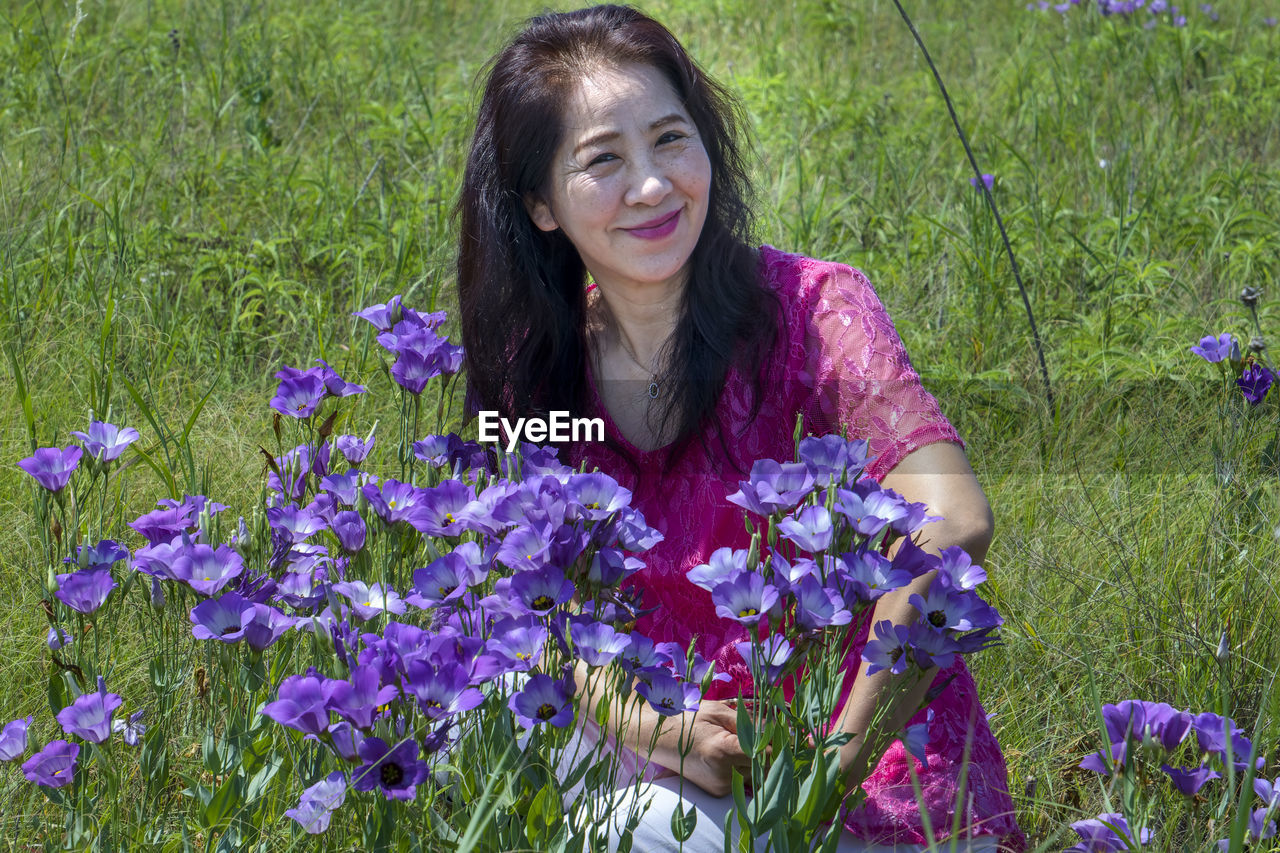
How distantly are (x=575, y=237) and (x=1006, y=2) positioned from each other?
3.98 m

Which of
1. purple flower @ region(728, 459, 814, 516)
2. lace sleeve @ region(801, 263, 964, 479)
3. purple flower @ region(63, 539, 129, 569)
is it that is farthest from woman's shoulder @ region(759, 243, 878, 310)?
purple flower @ region(63, 539, 129, 569)

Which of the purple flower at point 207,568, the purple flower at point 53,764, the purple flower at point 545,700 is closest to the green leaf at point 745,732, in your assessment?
the purple flower at point 545,700

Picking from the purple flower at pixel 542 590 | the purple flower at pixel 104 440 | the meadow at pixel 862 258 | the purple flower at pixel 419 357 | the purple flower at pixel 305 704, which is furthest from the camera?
the meadow at pixel 862 258

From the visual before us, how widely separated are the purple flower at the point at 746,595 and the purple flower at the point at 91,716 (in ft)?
1.88

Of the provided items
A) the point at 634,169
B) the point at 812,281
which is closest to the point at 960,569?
the point at 812,281

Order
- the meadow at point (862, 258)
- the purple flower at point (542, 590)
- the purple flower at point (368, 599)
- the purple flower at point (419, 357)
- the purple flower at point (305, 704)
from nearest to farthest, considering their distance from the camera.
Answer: the purple flower at point (305, 704) < the purple flower at point (542, 590) < the purple flower at point (368, 599) < the purple flower at point (419, 357) < the meadow at point (862, 258)

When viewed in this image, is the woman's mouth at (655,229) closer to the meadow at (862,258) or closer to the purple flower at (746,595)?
the meadow at (862,258)

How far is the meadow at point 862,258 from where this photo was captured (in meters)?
1.88

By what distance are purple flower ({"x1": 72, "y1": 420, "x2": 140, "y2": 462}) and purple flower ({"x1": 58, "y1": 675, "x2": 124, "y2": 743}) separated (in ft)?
1.18

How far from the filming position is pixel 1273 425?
2.26m

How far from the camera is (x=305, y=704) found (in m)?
1.00

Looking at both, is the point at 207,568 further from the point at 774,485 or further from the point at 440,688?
the point at 774,485

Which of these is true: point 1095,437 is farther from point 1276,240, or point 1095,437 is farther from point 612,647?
point 612,647

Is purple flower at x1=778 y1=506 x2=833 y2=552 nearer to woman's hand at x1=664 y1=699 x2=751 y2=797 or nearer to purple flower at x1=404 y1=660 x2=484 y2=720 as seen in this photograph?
purple flower at x1=404 y1=660 x2=484 y2=720
